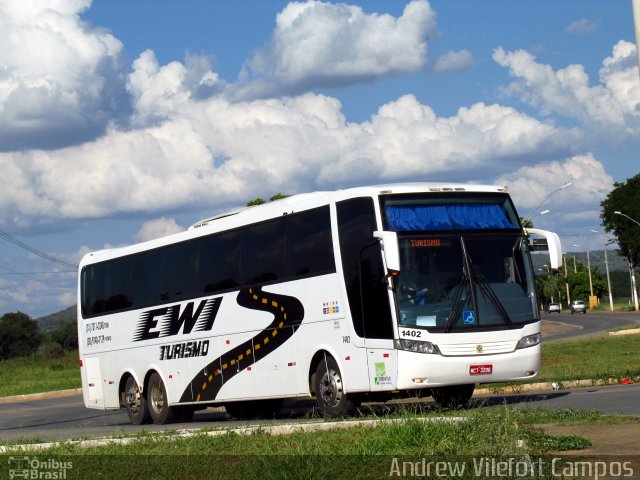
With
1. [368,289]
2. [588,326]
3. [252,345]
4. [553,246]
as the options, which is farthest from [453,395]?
[588,326]

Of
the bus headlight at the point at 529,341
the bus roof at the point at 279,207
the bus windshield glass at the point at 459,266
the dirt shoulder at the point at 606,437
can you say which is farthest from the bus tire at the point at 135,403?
the dirt shoulder at the point at 606,437

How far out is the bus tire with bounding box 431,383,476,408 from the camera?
17812mm

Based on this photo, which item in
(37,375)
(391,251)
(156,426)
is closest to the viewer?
(391,251)

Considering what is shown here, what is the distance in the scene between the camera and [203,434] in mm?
13438

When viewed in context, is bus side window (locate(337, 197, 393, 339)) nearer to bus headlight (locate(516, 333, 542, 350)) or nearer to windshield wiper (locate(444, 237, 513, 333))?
windshield wiper (locate(444, 237, 513, 333))

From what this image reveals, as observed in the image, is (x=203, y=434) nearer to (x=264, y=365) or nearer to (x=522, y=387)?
(x=264, y=365)

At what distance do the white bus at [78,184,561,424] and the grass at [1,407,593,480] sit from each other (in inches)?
146

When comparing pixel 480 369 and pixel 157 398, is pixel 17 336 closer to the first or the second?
pixel 157 398

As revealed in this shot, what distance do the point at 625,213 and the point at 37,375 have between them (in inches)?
2725

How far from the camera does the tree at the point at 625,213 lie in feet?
340

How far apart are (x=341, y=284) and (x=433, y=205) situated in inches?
72.8

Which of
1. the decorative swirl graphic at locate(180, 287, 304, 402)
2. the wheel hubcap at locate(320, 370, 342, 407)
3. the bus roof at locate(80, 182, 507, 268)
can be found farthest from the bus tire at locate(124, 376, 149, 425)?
the wheel hubcap at locate(320, 370, 342, 407)

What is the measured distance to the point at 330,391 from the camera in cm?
1756

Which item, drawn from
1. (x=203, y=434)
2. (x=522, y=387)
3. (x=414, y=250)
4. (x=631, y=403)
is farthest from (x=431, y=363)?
(x=522, y=387)
